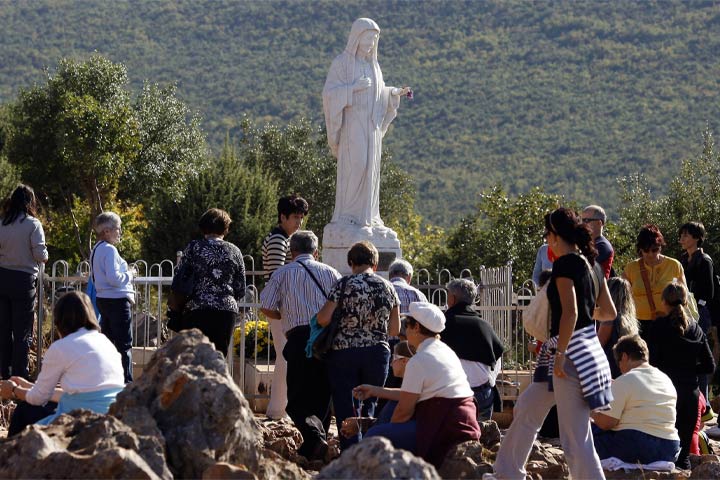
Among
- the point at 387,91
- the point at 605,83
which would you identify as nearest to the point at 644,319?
the point at 387,91

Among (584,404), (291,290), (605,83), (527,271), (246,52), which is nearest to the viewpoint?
(584,404)

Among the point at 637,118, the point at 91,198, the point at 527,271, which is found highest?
the point at 637,118

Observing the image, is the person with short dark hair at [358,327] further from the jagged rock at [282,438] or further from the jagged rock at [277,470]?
the jagged rock at [277,470]

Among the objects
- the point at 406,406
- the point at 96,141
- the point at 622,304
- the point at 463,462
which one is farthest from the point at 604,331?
the point at 96,141

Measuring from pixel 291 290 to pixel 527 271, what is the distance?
789 inches

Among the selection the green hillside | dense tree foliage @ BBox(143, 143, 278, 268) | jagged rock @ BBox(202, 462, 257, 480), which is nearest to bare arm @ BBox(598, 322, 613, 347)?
jagged rock @ BBox(202, 462, 257, 480)

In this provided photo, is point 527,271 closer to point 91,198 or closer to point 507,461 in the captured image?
point 91,198

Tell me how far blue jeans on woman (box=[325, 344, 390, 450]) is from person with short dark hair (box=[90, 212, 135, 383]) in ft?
6.75

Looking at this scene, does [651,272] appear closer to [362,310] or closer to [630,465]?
[630,465]

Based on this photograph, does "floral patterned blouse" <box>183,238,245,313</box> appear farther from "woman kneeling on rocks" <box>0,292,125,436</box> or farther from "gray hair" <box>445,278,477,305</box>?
"woman kneeling on rocks" <box>0,292,125,436</box>

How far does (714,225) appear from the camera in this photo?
21.4 metres

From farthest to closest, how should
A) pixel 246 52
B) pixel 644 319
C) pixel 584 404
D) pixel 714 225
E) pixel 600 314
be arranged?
pixel 246 52 < pixel 714 225 < pixel 644 319 < pixel 600 314 < pixel 584 404

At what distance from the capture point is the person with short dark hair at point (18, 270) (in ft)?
30.8

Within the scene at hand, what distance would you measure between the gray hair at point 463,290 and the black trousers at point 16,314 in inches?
142
